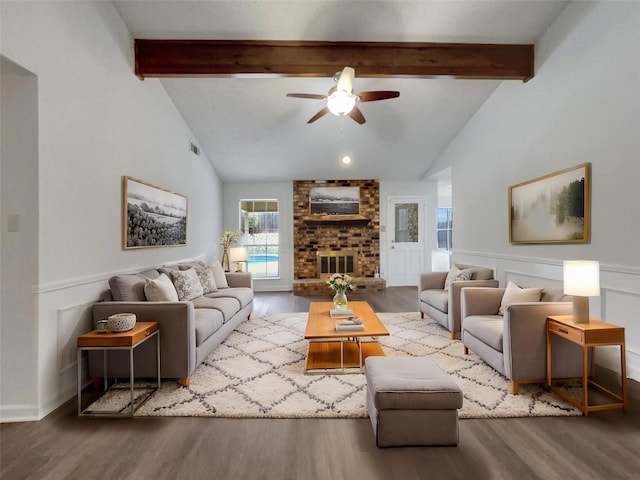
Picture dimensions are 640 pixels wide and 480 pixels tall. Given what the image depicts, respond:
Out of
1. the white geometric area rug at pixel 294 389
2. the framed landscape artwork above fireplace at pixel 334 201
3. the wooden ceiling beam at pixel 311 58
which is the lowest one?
the white geometric area rug at pixel 294 389

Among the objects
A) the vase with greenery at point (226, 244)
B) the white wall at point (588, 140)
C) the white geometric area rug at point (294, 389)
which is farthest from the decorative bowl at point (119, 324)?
the vase with greenery at point (226, 244)

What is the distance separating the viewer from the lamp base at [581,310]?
234 cm

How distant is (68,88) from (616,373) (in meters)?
5.08

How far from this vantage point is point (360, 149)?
6.14m

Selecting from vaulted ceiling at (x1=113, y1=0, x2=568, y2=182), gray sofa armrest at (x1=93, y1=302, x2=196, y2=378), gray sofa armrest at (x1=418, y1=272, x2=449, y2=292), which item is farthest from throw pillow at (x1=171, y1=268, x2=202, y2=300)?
gray sofa armrest at (x1=418, y1=272, x2=449, y2=292)

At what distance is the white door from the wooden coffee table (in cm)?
410

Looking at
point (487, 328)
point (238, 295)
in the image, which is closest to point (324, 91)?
point (238, 295)

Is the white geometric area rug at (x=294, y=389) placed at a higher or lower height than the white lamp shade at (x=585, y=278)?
lower

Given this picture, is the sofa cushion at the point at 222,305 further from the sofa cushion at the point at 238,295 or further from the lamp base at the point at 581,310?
the lamp base at the point at 581,310

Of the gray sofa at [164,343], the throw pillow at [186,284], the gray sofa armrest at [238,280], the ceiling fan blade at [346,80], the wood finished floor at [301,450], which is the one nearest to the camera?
the wood finished floor at [301,450]

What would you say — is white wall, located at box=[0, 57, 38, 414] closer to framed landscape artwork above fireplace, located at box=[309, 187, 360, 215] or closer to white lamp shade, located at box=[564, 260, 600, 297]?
white lamp shade, located at box=[564, 260, 600, 297]

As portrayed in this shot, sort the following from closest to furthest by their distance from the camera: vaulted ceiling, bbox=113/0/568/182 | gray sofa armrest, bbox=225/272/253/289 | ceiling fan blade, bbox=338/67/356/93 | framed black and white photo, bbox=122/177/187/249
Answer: ceiling fan blade, bbox=338/67/356/93
vaulted ceiling, bbox=113/0/568/182
framed black and white photo, bbox=122/177/187/249
gray sofa armrest, bbox=225/272/253/289

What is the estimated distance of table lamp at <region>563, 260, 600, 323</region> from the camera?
2311 millimetres

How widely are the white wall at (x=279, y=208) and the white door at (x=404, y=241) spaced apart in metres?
2.33
